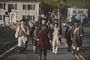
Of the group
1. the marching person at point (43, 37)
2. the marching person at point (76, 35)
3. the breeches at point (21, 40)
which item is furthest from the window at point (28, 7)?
the marching person at point (43, 37)

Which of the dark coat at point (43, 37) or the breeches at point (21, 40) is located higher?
the dark coat at point (43, 37)

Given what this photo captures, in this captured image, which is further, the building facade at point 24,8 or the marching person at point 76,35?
the building facade at point 24,8

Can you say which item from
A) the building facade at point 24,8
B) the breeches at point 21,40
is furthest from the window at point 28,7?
the breeches at point 21,40

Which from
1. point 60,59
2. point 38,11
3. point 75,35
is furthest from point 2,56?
point 38,11

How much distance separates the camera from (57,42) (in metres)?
24.1

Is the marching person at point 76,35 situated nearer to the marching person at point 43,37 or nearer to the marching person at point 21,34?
the marching person at point 21,34

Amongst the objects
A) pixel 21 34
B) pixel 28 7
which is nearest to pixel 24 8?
pixel 28 7

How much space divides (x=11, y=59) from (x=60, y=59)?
2253mm

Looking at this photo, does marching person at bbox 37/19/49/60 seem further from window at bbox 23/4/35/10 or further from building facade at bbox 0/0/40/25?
window at bbox 23/4/35/10

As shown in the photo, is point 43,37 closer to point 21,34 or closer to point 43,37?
point 43,37

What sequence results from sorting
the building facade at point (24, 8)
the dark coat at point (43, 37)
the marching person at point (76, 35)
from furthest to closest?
the building facade at point (24, 8), the marching person at point (76, 35), the dark coat at point (43, 37)

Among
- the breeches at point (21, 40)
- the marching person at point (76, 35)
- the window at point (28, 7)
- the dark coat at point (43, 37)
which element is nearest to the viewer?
the dark coat at point (43, 37)

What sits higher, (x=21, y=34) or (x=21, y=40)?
(x=21, y=34)

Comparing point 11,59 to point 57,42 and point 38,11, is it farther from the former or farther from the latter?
point 38,11
